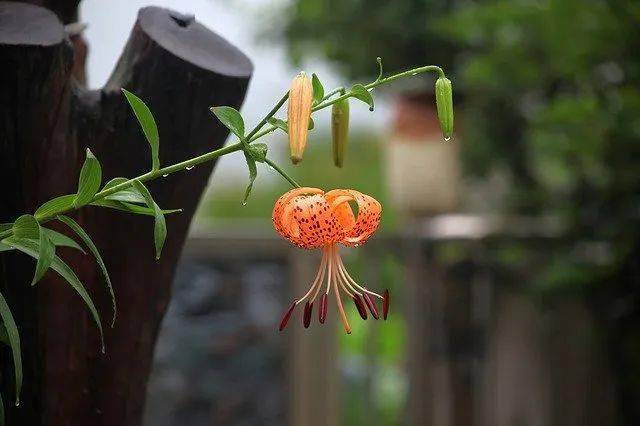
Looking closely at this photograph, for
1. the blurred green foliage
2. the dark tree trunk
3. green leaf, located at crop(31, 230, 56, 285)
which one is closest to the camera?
green leaf, located at crop(31, 230, 56, 285)

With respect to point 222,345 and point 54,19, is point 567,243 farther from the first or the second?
point 54,19

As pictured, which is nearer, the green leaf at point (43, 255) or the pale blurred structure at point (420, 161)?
the green leaf at point (43, 255)

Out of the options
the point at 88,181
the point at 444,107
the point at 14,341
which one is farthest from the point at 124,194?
the point at 444,107

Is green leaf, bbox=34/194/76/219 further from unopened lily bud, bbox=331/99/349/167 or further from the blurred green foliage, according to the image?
the blurred green foliage

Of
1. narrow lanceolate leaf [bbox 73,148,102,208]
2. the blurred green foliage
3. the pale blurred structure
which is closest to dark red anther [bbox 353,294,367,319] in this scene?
narrow lanceolate leaf [bbox 73,148,102,208]

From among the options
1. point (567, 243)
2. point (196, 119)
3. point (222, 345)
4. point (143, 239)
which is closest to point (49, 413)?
point (143, 239)

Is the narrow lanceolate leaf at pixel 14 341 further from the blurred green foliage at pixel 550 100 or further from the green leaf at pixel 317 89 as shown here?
the blurred green foliage at pixel 550 100

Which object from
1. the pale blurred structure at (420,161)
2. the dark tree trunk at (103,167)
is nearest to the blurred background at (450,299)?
→ the pale blurred structure at (420,161)

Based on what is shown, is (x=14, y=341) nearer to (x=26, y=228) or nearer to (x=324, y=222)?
(x=26, y=228)
